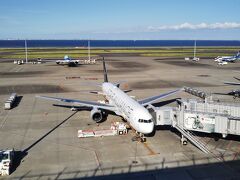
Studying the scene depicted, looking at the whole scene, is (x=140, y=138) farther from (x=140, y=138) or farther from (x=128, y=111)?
(x=128, y=111)

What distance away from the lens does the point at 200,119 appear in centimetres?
3077

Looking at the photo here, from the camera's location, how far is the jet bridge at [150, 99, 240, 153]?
29.4 metres

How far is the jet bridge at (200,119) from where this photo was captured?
96.4 ft

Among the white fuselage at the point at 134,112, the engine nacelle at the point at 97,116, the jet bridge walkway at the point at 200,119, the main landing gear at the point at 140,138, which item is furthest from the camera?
the engine nacelle at the point at 97,116

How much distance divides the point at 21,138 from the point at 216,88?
1797 inches

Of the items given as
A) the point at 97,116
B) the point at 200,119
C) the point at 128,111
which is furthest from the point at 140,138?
the point at 97,116

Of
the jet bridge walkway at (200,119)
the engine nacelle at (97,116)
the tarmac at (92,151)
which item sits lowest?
the tarmac at (92,151)

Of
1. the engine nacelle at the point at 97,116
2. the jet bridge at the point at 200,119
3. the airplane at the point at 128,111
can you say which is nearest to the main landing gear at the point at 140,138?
the airplane at the point at 128,111

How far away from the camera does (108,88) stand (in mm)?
45375

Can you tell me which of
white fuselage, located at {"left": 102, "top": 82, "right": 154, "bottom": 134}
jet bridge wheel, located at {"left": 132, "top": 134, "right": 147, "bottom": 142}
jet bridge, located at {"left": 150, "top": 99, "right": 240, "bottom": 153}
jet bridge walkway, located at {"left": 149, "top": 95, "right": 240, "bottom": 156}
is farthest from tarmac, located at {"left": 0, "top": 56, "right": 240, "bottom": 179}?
white fuselage, located at {"left": 102, "top": 82, "right": 154, "bottom": 134}

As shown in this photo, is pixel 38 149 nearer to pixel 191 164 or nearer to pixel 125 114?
pixel 125 114

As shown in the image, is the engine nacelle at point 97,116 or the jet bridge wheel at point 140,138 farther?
the engine nacelle at point 97,116

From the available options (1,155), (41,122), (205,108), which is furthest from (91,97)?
(1,155)

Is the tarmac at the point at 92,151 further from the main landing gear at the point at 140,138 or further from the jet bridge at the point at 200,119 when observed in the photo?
the jet bridge at the point at 200,119
